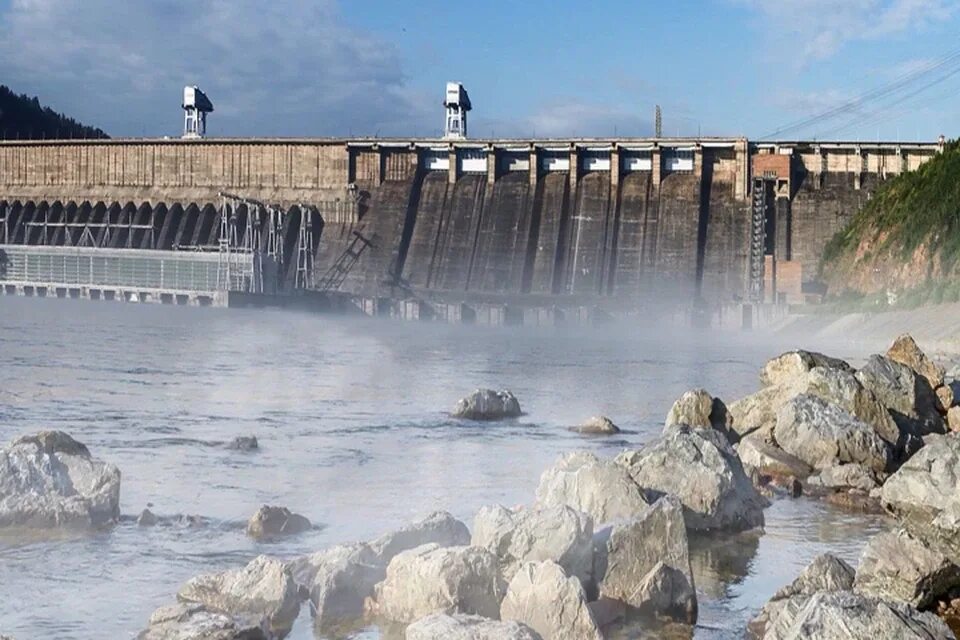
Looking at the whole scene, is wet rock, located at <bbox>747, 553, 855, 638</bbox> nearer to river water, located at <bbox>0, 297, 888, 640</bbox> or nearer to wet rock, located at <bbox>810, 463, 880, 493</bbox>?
river water, located at <bbox>0, 297, 888, 640</bbox>

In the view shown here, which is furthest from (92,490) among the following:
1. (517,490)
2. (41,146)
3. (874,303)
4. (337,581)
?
(41,146)

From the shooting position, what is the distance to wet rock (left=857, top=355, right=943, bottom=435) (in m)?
21.6

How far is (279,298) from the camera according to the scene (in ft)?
295

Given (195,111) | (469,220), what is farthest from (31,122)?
(469,220)

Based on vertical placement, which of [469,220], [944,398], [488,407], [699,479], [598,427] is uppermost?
[469,220]

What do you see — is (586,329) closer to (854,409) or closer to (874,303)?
(874,303)

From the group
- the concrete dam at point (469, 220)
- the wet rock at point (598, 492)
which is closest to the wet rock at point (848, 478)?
the wet rock at point (598, 492)

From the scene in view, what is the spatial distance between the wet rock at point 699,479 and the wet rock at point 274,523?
4096 mm

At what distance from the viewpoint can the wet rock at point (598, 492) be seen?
1331cm

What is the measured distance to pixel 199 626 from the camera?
978 centimetres

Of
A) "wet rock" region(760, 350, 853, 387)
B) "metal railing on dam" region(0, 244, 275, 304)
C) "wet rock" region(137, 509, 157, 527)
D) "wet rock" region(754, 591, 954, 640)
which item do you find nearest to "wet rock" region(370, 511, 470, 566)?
"wet rock" region(754, 591, 954, 640)

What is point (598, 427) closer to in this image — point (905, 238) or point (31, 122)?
point (905, 238)

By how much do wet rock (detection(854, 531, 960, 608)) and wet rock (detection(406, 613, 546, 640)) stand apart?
3528 millimetres

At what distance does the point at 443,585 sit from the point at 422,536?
1.69 metres
